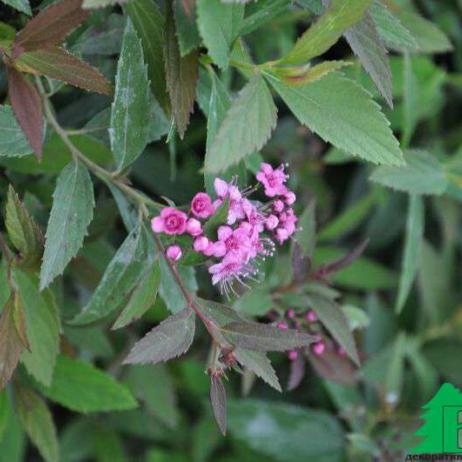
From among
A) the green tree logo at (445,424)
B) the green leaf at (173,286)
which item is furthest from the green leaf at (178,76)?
the green tree logo at (445,424)

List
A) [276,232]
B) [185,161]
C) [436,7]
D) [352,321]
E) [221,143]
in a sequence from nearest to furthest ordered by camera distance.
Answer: [221,143] → [276,232] → [352,321] → [185,161] → [436,7]

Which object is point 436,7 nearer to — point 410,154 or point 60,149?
point 410,154

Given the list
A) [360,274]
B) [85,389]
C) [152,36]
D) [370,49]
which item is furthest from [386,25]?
[360,274]

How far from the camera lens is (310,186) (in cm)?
177

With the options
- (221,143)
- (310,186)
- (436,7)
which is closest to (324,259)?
(310,186)

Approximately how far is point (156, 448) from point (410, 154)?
33.0 inches

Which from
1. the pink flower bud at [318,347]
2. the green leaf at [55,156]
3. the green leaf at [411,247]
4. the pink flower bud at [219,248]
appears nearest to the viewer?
the pink flower bud at [219,248]

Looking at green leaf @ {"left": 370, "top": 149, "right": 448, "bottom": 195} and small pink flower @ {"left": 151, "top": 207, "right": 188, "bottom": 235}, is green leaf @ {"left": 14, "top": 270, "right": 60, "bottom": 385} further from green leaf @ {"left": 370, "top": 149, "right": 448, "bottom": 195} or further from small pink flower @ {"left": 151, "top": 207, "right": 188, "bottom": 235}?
green leaf @ {"left": 370, "top": 149, "right": 448, "bottom": 195}

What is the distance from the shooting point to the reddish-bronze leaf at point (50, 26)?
0.87 metres

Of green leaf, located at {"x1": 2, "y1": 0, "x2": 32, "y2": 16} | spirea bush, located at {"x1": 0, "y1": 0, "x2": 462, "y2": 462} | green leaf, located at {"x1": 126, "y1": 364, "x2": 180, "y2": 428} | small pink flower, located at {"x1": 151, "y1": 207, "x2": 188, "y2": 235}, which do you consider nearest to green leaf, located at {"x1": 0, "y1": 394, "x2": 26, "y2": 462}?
spirea bush, located at {"x1": 0, "y1": 0, "x2": 462, "y2": 462}

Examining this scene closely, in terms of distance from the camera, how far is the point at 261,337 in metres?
0.93

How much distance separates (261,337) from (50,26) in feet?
1.42

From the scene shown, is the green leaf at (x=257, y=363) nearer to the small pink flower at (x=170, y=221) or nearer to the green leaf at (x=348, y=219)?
the small pink flower at (x=170, y=221)

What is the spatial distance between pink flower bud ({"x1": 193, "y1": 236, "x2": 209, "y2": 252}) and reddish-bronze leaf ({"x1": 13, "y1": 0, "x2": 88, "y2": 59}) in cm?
28
